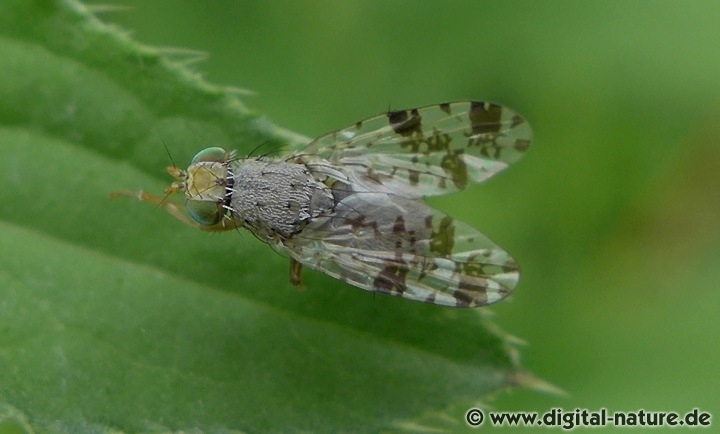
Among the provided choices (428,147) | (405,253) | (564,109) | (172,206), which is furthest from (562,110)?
(172,206)

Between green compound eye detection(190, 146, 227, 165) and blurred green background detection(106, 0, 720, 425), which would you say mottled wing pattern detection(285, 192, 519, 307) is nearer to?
green compound eye detection(190, 146, 227, 165)

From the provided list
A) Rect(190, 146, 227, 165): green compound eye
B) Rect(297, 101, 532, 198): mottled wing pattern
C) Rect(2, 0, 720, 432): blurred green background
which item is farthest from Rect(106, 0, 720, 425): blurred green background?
Rect(190, 146, 227, 165): green compound eye

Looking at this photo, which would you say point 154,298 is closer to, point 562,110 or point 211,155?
point 211,155

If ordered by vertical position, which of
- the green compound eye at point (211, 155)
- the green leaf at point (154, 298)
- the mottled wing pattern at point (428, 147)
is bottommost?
the green leaf at point (154, 298)

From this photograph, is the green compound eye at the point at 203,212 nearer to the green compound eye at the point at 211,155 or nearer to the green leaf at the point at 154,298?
the green leaf at the point at 154,298

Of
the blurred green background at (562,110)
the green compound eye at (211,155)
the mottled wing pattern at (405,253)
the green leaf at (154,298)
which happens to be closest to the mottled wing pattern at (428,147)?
the mottled wing pattern at (405,253)

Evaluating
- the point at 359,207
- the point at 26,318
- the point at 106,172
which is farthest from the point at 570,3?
the point at 26,318
